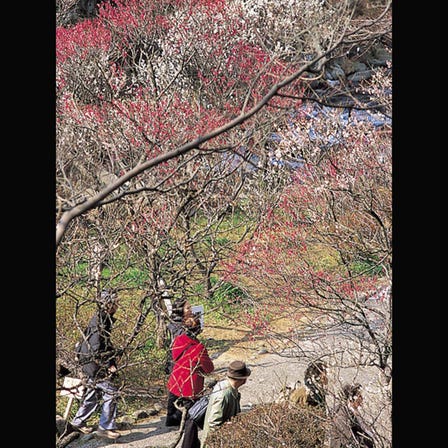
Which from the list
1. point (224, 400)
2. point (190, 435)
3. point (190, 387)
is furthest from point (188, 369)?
point (224, 400)

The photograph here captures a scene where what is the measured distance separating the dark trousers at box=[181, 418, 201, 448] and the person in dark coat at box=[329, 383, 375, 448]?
1.37m

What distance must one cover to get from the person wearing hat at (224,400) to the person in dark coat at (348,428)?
0.84 meters

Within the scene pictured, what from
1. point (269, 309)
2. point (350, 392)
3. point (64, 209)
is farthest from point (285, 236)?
point (64, 209)

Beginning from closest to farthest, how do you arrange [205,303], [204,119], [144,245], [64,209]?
[64,209] → [144,245] → [204,119] → [205,303]

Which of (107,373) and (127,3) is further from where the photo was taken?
(127,3)

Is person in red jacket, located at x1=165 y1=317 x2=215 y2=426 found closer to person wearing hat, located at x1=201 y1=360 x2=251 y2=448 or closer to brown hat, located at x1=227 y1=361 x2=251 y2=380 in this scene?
person wearing hat, located at x1=201 y1=360 x2=251 y2=448

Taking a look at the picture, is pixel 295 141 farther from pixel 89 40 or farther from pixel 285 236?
pixel 89 40

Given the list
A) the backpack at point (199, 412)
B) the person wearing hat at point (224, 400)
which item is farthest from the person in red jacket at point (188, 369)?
the person wearing hat at point (224, 400)

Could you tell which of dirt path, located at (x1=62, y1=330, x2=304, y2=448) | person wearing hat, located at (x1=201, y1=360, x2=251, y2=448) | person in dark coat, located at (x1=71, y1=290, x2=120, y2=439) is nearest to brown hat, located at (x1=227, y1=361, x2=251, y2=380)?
person wearing hat, located at (x1=201, y1=360, x2=251, y2=448)

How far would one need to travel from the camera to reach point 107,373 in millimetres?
6781

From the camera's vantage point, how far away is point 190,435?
5898mm

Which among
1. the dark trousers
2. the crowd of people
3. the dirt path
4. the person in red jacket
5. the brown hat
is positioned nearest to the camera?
the crowd of people

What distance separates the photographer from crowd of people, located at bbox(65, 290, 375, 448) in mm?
5074

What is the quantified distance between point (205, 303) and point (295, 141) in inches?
156
